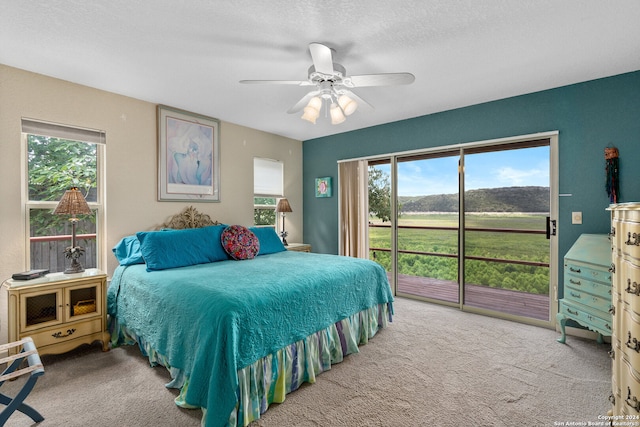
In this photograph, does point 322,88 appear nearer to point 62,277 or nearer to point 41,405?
point 62,277

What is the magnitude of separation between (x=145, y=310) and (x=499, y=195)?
4.54 metres

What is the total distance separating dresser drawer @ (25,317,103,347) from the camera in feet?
7.63

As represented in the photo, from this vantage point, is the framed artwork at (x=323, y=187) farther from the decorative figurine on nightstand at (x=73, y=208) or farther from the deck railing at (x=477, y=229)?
the decorative figurine on nightstand at (x=73, y=208)

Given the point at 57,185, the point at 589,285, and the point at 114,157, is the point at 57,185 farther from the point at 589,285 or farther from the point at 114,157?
the point at 589,285

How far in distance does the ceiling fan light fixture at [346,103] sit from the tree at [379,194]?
7.45ft

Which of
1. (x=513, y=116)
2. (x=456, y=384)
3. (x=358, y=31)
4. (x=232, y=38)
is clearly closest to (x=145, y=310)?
(x=232, y=38)

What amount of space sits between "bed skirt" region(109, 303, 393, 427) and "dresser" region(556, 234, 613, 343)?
5.80 ft

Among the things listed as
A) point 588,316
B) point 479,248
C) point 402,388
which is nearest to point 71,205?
point 402,388

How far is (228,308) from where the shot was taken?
1.75 m

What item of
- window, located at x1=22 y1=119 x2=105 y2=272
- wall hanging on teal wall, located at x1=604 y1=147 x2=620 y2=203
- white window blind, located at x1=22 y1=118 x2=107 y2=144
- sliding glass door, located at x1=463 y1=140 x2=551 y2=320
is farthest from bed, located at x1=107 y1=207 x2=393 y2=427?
wall hanging on teal wall, located at x1=604 y1=147 x2=620 y2=203

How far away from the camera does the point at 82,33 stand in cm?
210

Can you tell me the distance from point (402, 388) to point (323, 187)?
349 centimetres

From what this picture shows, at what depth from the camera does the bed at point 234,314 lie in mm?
1702

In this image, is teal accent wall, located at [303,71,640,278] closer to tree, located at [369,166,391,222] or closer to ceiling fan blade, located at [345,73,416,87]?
tree, located at [369,166,391,222]
